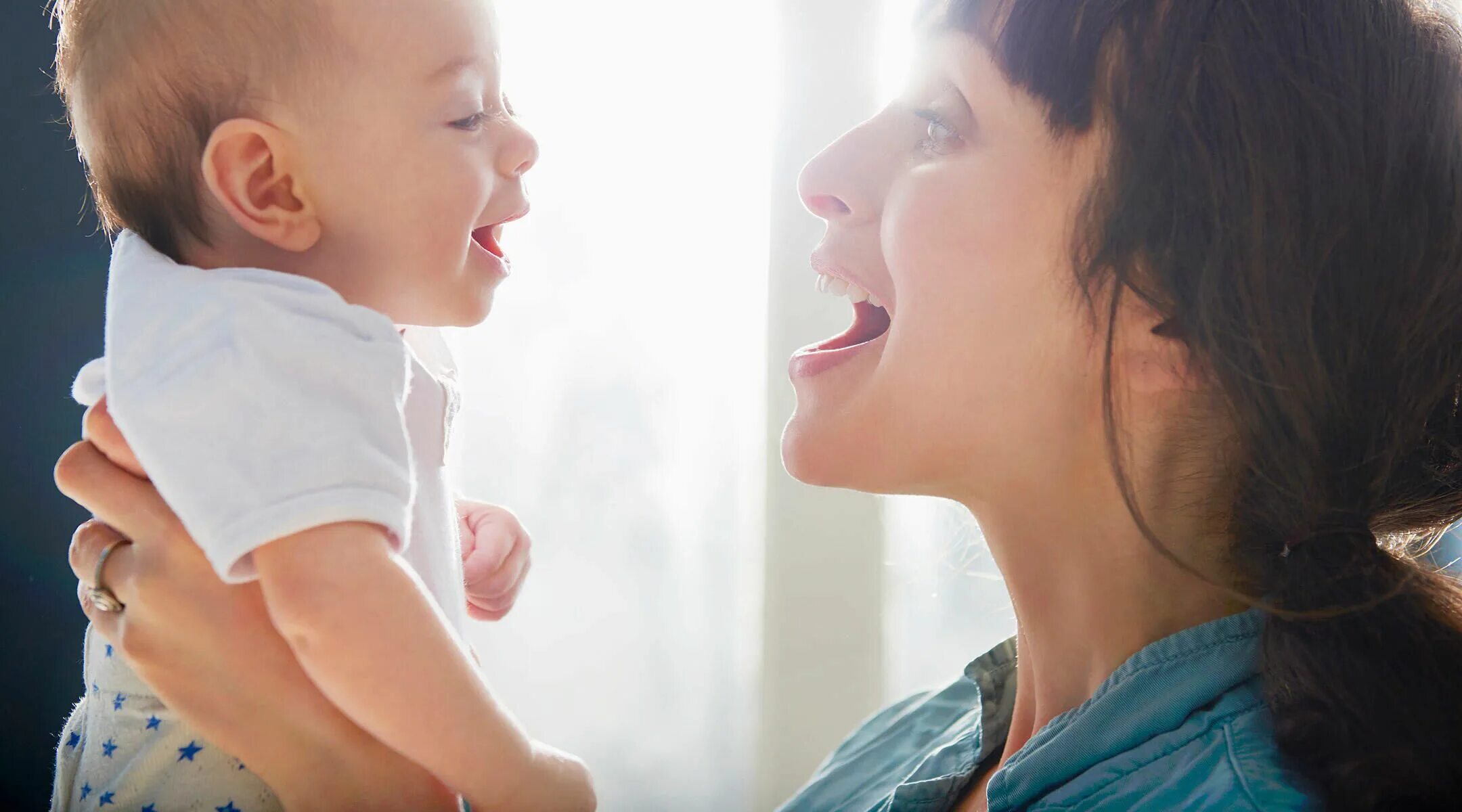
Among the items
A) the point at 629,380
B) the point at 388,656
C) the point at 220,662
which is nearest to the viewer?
the point at 388,656

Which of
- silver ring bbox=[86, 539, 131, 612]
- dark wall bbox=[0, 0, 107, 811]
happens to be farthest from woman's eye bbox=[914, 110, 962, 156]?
dark wall bbox=[0, 0, 107, 811]

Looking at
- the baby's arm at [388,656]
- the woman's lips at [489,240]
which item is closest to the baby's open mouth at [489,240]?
the woman's lips at [489,240]

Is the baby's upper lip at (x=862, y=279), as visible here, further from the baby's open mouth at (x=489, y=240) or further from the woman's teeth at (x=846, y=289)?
the baby's open mouth at (x=489, y=240)

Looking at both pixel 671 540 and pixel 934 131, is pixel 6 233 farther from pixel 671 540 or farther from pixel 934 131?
pixel 934 131

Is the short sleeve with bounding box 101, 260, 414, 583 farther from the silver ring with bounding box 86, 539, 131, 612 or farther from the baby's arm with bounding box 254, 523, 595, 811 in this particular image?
the silver ring with bounding box 86, 539, 131, 612

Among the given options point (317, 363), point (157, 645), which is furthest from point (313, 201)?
point (157, 645)

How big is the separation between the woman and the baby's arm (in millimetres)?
92

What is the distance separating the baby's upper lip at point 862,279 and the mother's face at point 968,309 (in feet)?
0.11

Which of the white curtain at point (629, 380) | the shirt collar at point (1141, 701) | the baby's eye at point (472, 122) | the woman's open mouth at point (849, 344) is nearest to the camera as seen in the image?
the shirt collar at point (1141, 701)

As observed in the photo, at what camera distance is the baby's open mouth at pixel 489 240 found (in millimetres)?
968

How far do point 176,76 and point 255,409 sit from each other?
1.04 ft

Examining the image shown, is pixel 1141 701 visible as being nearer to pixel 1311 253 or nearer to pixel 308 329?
pixel 1311 253

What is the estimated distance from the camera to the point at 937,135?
92 cm

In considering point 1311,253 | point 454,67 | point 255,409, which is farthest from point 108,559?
point 1311,253
